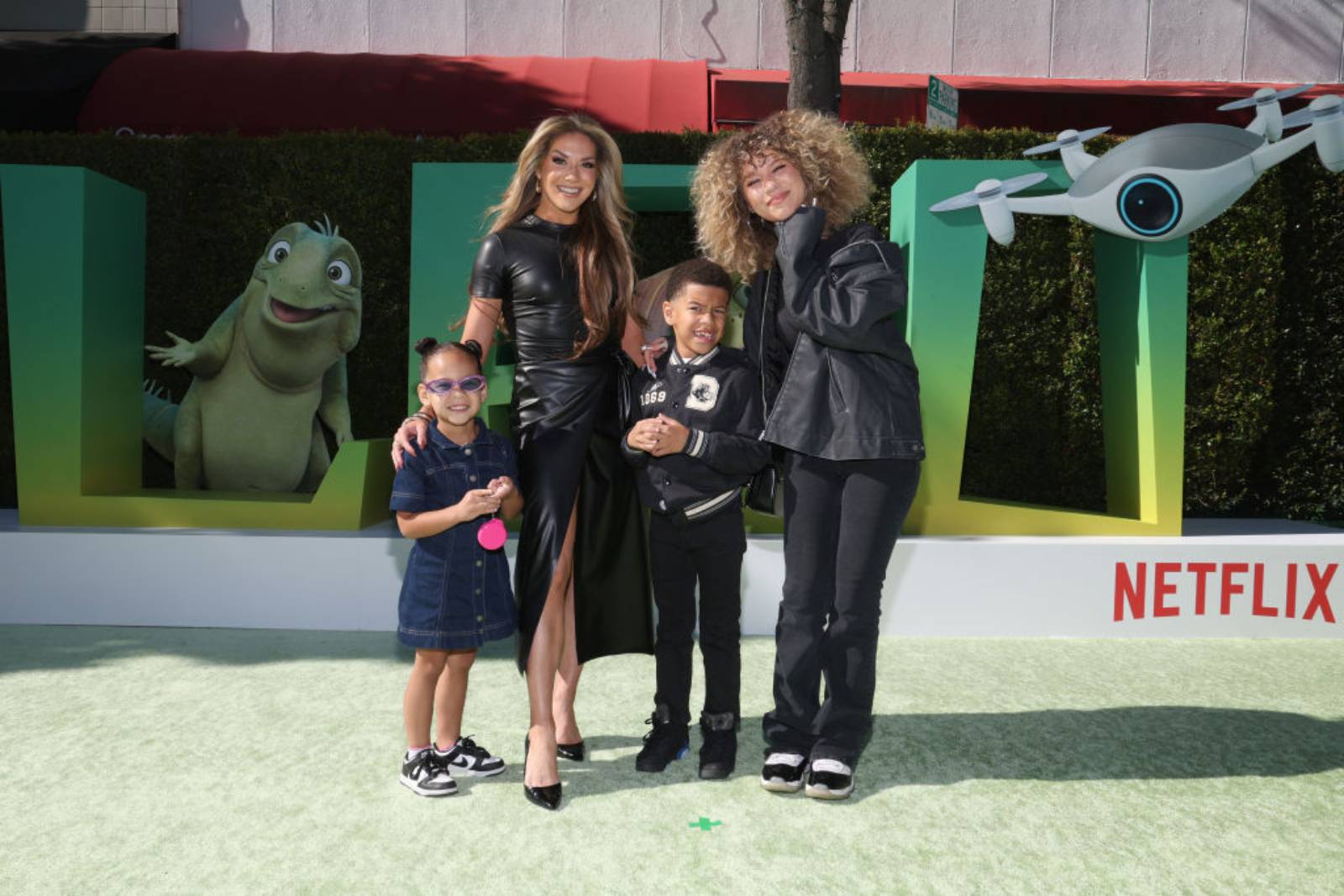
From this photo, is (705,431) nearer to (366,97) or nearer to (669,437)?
(669,437)

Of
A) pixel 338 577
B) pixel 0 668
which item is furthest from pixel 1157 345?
pixel 0 668

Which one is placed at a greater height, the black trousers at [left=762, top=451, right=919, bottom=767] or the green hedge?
the green hedge

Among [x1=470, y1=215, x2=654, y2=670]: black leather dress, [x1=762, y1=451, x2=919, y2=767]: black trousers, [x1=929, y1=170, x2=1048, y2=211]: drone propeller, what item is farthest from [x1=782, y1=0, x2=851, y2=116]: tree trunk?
[x1=762, y1=451, x2=919, y2=767]: black trousers

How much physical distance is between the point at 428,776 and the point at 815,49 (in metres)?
5.01

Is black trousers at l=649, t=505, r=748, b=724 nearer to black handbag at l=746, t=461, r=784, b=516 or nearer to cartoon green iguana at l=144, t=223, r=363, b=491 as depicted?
black handbag at l=746, t=461, r=784, b=516

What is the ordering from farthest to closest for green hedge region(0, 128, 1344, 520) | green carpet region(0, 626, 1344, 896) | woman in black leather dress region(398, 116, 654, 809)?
green hedge region(0, 128, 1344, 520), woman in black leather dress region(398, 116, 654, 809), green carpet region(0, 626, 1344, 896)

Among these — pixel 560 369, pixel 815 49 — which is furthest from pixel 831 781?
pixel 815 49

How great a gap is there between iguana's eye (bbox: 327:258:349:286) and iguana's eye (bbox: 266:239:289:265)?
0.22m

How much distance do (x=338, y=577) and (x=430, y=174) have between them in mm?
1916

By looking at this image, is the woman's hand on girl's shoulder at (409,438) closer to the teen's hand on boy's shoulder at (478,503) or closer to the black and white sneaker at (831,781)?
the teen's hand on boy's shoulder at (478,503)

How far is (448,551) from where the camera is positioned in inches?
116

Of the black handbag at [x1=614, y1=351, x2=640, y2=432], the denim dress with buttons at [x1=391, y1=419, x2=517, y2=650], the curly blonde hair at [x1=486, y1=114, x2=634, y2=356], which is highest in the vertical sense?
the curly blonde hair at [x1=486, y1=114, x2=634, y2=356]

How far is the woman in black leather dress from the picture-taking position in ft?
9.84

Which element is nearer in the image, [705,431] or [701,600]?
[705,431]
